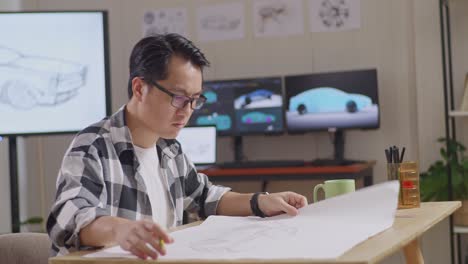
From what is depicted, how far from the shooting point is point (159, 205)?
1905 mm

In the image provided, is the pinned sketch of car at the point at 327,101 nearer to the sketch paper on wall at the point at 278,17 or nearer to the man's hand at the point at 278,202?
the sketch paper on wall at the point at 278,17

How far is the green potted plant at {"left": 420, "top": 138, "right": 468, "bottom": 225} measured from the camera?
4.06 m

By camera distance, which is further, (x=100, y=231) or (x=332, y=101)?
(x=332, y=101)

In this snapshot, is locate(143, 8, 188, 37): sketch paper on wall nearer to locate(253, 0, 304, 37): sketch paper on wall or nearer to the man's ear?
locate(253, 0, 304, 37): sketch paper on wall

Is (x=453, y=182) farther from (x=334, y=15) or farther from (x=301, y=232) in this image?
(x=301, y=232)

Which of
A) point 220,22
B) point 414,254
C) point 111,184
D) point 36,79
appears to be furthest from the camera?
point 220,22

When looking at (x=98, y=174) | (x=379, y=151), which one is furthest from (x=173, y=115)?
(x=379, y=151)

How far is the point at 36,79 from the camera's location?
12.4 ft

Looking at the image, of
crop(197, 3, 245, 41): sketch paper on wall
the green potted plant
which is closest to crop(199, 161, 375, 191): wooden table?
the green potted plant

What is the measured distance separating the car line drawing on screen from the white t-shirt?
6.55 feet

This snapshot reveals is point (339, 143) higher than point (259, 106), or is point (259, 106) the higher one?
point (259, 106)

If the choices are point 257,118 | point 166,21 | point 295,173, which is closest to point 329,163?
point 295,173

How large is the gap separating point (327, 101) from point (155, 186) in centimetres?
274

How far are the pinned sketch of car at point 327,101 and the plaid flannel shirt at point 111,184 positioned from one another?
250 cm
